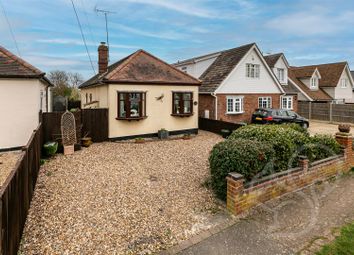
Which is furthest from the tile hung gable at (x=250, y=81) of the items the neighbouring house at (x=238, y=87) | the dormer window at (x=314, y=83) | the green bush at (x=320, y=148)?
the green bush at (x=320, y=148)

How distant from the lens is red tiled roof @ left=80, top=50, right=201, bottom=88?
13898 mm

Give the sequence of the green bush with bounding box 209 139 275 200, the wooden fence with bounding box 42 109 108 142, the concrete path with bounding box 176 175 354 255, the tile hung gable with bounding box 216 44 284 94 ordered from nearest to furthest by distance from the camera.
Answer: the concrete path with bounding box 176 175 354 255, the green bush with bounding box 209 139 275 200, the wooden fence with bounding box 42 109 108 142, the tile hung gable with bounding box 216 44 284 94

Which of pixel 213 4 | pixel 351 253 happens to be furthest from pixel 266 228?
pixel 213 4

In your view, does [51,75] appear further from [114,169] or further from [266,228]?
[266,228]

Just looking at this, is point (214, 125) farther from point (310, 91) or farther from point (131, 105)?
point (310, 91)

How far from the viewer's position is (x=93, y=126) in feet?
43.9

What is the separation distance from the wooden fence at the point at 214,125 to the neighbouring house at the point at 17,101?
419 inches

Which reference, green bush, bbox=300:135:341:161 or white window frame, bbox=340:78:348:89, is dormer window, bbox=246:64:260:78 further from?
white window frame, bbox=340:78:348:89

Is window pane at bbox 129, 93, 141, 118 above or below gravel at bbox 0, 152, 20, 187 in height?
above

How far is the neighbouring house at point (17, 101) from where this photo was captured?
10.9 m

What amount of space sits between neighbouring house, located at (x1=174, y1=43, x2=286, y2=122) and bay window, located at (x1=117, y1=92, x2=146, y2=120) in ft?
21.9

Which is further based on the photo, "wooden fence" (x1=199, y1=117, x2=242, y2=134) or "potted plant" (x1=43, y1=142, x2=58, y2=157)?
"wooden fence" (x1=199, y1=117, x2=242, y2=134)

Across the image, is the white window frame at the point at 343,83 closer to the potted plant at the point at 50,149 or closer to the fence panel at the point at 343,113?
the fence panel at the point at 343,113

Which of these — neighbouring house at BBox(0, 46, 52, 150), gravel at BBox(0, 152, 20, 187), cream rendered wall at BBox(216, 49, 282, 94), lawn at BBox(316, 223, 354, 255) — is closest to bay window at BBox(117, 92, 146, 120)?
neighbouring house at BBox(0, 46, 52, 150)
